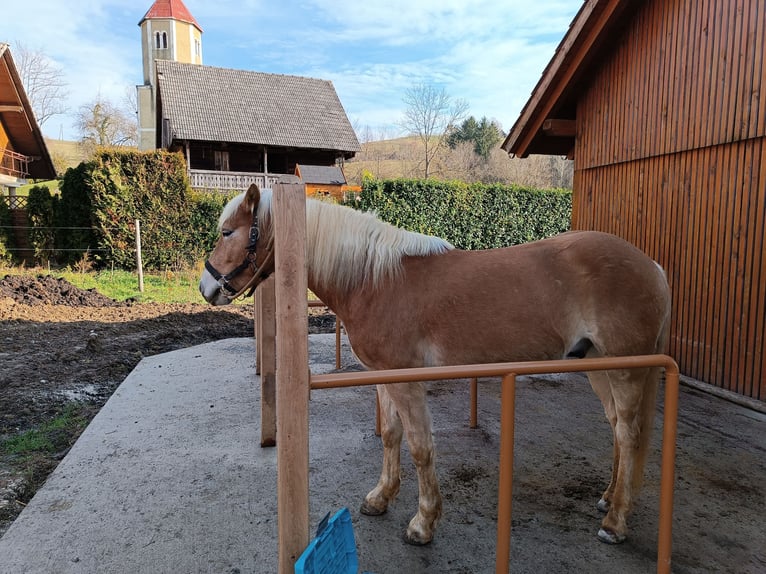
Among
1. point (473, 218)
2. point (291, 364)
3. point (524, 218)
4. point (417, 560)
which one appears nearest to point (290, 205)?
point (291, 364)

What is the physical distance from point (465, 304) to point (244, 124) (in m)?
21.8

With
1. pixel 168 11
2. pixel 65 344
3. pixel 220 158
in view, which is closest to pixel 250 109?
pixel 220 158

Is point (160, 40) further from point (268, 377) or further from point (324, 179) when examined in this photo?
point (268, 377)

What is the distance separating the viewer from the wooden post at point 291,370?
1.41 m

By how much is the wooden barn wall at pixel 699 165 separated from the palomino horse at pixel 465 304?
2368 mm

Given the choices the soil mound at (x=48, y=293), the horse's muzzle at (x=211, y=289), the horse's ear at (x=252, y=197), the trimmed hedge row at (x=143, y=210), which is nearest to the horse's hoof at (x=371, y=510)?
the horse's muzzle at (x=211, y=289)

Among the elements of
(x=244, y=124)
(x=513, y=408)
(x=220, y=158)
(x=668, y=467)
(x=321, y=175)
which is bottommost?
(x=668, y=467)

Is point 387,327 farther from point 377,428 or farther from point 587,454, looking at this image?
point 587,454

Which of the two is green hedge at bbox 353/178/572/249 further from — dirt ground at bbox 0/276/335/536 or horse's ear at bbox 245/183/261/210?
horse's ear at bbox 245/183/261/210

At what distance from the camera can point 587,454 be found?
10.7 feet

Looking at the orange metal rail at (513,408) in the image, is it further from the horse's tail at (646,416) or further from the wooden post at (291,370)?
the horse's tail at (646,416)

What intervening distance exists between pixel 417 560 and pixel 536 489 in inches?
38.8

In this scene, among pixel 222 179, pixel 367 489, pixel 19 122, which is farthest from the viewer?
pixel 222 179

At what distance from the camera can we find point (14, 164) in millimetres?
17703
